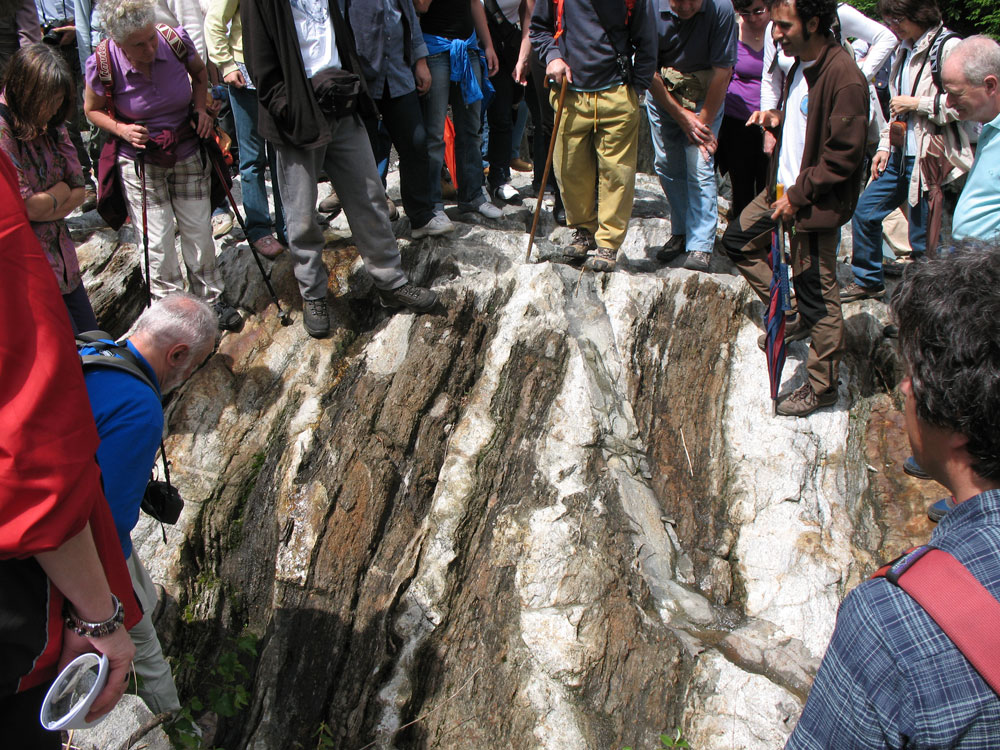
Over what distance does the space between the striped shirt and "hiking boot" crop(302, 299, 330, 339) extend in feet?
13.2

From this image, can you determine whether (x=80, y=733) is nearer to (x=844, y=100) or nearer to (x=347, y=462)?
(x=347, y=462)

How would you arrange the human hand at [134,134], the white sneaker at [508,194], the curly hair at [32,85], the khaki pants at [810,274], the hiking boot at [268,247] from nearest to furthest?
the curly hair at [32,85], the human hand at [134,134], the khaki pants at [810,274], the hiking boot at [268,247], the white sneaker at [508,194]

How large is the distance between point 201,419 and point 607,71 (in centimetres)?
361

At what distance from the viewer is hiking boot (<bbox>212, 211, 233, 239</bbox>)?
234 inches

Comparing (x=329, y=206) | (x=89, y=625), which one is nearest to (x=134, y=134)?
(x=329, y=206)

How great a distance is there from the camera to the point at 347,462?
14.4 feet

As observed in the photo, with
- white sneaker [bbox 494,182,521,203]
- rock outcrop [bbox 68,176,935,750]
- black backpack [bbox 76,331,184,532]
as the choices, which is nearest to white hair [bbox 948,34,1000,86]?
rock outcrop [bbox 68,176,935,750]

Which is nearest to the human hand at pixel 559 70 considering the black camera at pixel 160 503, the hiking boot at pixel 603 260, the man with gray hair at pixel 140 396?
the hiking boot at pixel 603 260

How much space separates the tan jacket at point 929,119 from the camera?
4.55 metres

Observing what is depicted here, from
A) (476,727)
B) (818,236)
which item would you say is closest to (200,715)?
(476,727)

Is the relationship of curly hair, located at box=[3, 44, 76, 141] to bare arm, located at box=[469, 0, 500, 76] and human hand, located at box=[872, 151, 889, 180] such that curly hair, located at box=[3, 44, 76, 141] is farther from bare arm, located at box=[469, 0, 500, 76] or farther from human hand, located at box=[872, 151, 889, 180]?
human hand, located at box=[872, 151, 889, 180]

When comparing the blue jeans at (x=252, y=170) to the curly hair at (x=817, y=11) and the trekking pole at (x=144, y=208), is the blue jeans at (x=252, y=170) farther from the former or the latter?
the curly hair at (x=817, y=11)

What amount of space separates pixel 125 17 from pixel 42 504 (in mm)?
3798

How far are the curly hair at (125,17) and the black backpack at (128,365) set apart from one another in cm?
240
